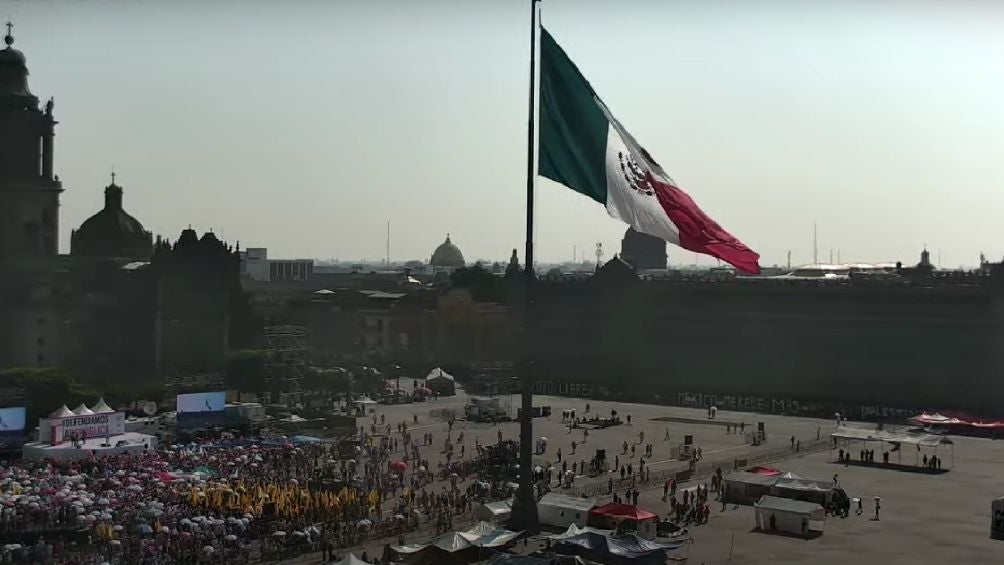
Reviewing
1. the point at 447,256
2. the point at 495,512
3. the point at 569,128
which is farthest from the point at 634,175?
the point at 447,256

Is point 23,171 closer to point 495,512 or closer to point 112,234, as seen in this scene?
point 112,234

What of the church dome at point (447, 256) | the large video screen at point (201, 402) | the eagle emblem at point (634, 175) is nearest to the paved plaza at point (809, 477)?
the large video screen at point (201, 402)

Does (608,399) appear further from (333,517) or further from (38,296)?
(333,517)

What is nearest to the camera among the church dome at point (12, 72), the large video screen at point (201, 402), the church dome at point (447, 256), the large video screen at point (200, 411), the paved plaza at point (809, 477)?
the paved plaza at point (809, 477)

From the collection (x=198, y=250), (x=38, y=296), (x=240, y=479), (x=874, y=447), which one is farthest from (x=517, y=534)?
(x=198, y=250)

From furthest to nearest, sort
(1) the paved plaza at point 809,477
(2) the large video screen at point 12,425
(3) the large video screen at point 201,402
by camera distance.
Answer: (3) the large video screen at point 201,402
(2) the large video screen at point 12,425
(1) the paved plaza at point 809,477

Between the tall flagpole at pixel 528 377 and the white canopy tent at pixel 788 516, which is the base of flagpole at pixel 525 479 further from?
the white canopy tent at pixel 788 516

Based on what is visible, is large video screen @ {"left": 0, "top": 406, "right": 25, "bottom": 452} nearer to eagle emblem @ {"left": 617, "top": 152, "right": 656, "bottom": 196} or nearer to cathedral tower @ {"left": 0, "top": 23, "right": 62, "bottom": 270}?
cathedral tower @ {"left": 0, "top": 23, "right": 62, "bottom": 270}
